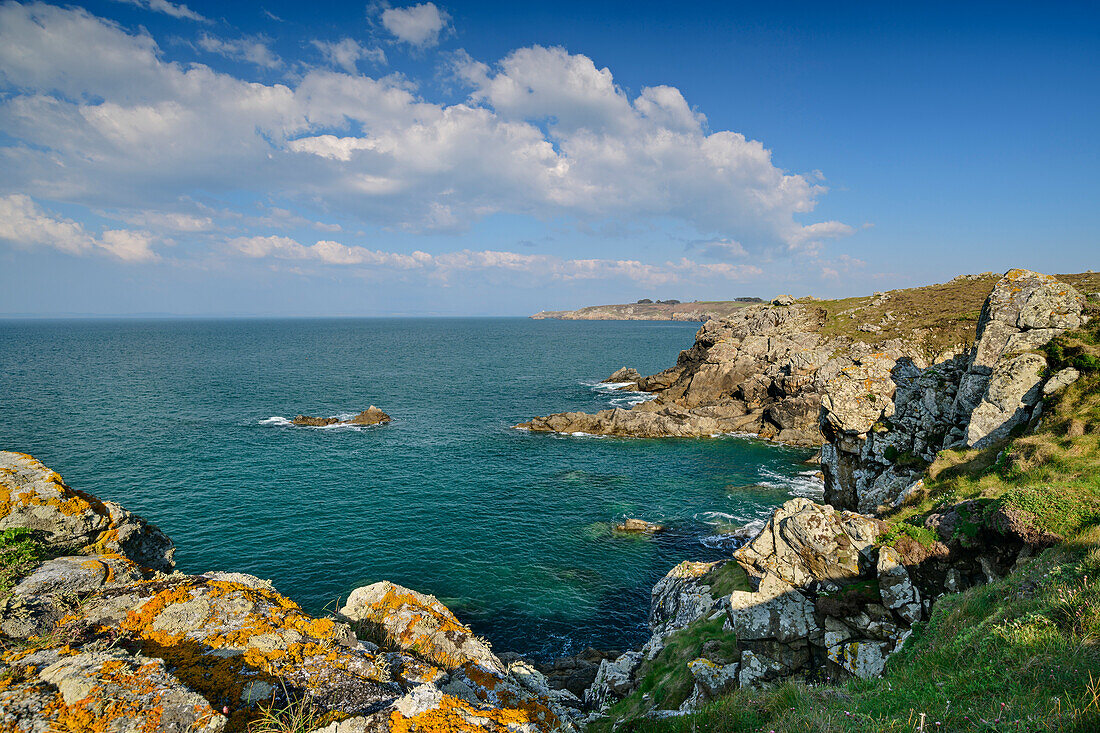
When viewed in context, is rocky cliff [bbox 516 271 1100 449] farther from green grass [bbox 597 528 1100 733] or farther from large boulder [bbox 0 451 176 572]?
large boulder [bbox 0 451 176 572]

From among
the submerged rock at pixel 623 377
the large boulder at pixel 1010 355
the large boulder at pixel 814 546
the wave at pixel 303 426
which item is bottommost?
the wave at pixel 303 426

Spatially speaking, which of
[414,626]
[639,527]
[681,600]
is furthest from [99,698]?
[639,527]

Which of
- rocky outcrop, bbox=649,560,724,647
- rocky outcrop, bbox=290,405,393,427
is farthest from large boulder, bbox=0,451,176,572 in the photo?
rocky outcrop, bbox=290,405,393,427

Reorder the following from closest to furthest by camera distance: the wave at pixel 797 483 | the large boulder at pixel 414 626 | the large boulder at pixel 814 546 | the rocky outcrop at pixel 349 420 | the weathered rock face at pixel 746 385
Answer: the large boulder at pixel 414 626
the large boulder at pixel 814 546
the wave at pixel 797 483
the weathered rock face at pixel 746 385
the rocky outcrop at pixel 349 420

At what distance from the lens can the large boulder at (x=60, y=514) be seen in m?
11.6

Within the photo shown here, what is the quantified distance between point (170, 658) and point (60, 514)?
24.1 feet

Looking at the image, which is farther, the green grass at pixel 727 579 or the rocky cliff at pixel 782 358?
the rocky cliff at pixel 782 358

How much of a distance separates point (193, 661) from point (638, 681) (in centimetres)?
1572

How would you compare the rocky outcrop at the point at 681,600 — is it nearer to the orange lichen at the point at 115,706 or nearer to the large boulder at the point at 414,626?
the large boulder at the point at 414,626

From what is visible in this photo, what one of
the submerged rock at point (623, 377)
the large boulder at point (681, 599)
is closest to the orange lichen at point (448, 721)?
the large boulder at point (681, 599)

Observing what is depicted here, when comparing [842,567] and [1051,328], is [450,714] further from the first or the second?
[1051,328]

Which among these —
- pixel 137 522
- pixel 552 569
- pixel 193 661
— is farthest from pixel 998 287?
pixel 137 522

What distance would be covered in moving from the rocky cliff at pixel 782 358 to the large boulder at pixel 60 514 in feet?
158

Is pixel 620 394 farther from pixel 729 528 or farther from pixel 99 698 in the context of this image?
pixel 99 698
